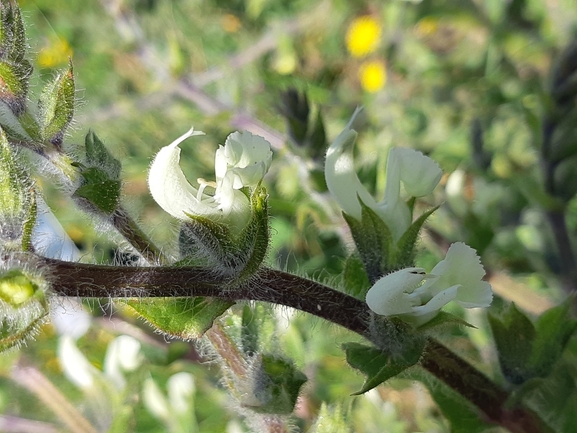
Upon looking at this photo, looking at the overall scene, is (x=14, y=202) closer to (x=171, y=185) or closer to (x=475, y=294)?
(x=171, y=185)

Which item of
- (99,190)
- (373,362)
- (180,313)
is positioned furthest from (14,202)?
(373,362)

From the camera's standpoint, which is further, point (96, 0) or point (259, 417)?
point (96, 0)

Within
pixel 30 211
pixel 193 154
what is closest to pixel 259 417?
pixel 30 211

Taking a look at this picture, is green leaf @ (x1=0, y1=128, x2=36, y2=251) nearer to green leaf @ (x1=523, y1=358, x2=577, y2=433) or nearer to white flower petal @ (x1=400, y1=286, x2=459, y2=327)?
white flower petal @ (x1=400, y1=286, x2=459, y2=327)

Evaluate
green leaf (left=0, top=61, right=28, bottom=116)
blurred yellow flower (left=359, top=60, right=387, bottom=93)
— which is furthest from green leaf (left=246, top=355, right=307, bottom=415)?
blurred yellow flower (left=359, top=60, right=387, bottom=93)

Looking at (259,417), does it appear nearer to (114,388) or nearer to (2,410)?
(114,388)

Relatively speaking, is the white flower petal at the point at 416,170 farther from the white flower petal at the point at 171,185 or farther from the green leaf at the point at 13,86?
the green leaf at the point at 13,86
